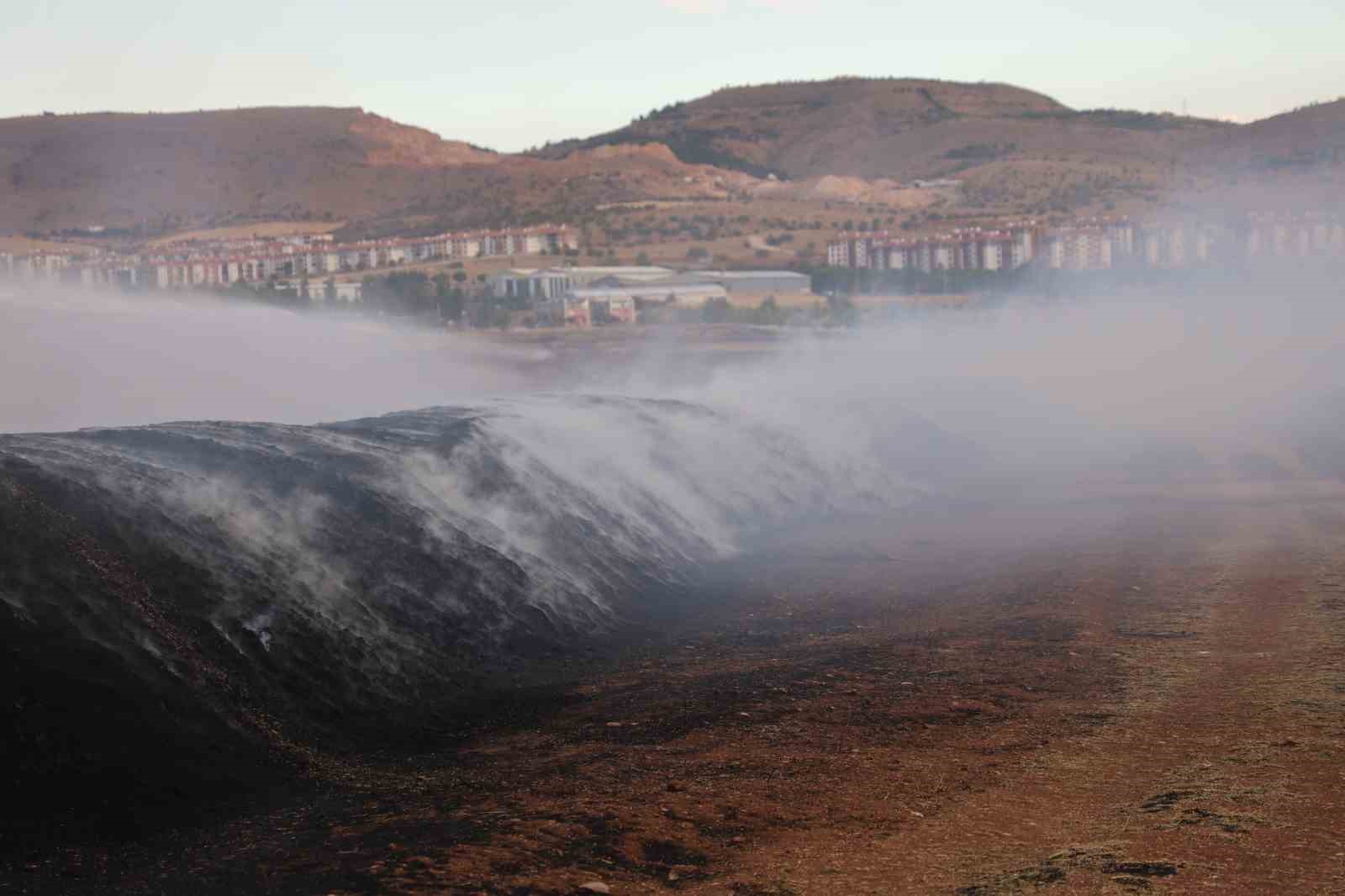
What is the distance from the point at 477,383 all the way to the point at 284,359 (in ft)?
34.9

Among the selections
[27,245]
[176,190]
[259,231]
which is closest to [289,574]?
[27,245]

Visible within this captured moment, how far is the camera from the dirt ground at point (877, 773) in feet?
43.8

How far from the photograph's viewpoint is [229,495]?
72.1 feet

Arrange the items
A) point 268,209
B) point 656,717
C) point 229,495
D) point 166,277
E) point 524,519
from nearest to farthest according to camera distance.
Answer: point 656,717 → point 229,495 → point 524,519 → point 166,277 → point 268,209

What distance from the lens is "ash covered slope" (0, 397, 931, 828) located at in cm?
1603

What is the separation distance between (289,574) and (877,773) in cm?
829

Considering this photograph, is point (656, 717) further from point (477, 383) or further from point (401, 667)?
point (477, 383)

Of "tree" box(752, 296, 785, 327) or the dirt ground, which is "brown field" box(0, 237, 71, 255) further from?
the dirt ground

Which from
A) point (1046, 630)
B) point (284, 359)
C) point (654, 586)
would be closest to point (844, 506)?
point (654, 586)

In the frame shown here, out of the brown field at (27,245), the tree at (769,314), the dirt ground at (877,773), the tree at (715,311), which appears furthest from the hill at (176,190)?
the dirt ground at (877,773)

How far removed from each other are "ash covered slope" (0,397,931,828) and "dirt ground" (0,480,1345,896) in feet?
4.40

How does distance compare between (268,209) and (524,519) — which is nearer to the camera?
(524,519)

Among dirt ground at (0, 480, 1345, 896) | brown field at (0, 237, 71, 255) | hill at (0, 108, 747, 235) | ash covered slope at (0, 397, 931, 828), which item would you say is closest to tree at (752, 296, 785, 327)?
hill at (0, 108, 747, 235)

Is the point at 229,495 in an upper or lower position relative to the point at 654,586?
upper
